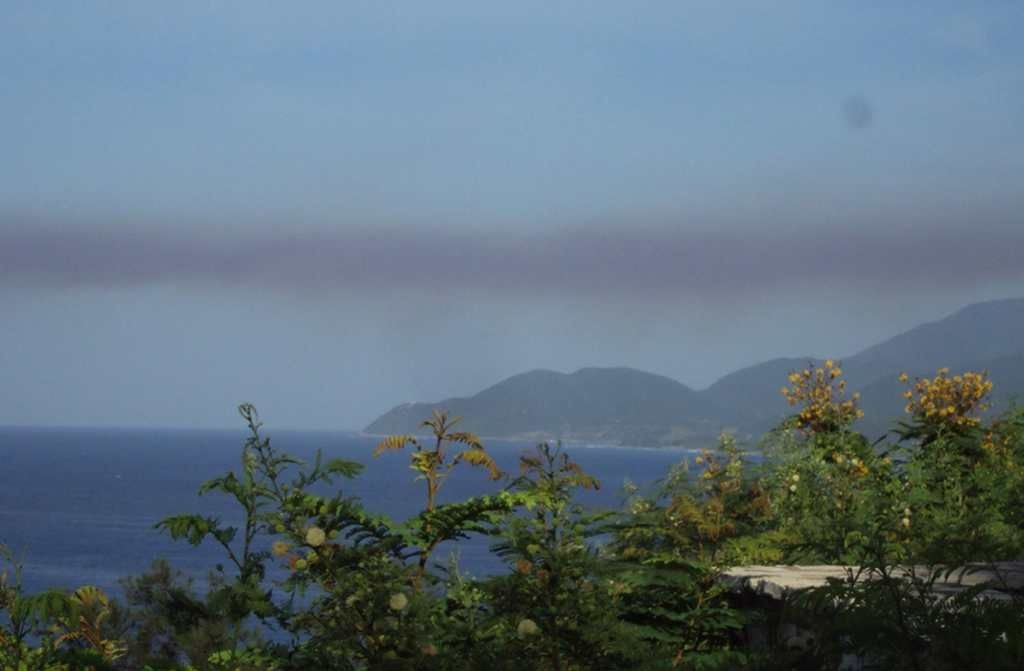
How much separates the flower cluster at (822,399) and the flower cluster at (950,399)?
1.87 ft

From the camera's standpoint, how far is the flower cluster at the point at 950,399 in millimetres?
11898

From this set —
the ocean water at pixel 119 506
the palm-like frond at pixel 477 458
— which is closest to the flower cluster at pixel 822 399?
the ocean water at pixel 119 506

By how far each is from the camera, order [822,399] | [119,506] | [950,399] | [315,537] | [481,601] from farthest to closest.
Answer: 1. [119,506]
2. [822,399]
3. [950,399]
4. [481,601]
5. [315,537]

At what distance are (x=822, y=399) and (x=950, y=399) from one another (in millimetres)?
1175

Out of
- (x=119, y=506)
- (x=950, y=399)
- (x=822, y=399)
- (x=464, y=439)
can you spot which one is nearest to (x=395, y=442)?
(x=464, y=439)

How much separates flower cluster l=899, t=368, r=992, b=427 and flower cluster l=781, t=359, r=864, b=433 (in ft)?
1.87

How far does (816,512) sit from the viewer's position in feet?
33.7

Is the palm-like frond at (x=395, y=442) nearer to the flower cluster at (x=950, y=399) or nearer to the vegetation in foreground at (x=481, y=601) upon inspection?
the vegetation in foreground at (x=481, y=601)

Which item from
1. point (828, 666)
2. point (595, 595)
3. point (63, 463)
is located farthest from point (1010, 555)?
point (63, 463)

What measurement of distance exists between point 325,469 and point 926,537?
534 centimetres

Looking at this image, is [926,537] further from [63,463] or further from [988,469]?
[63,463]

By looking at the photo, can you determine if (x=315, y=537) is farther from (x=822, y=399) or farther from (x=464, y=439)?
(x=822, y=399)

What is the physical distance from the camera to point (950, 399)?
12.1 metres

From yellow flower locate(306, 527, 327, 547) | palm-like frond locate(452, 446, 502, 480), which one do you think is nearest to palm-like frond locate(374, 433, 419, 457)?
palm-like frond locate(452, 446, 502, 480)
